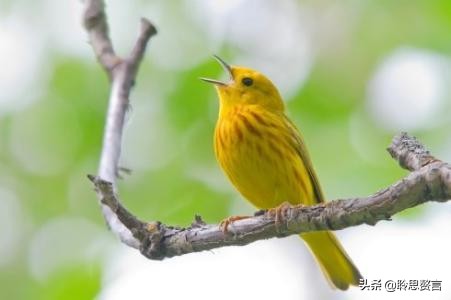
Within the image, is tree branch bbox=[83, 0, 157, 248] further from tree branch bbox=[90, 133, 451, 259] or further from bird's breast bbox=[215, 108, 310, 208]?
bird's breast bbox=[215, 108, 310, 208]

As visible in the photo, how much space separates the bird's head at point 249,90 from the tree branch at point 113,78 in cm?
97

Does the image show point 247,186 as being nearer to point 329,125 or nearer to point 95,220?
point 329,125

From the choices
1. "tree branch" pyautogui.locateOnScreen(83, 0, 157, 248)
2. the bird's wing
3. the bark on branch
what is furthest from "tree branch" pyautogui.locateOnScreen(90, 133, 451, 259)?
the bird's wing

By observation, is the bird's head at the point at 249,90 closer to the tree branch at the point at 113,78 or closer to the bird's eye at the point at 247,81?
the bird's eye at the point at 247,81

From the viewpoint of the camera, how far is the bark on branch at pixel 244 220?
106 inches

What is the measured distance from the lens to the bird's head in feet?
18.5

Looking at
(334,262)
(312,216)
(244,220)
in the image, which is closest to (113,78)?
(244,220)

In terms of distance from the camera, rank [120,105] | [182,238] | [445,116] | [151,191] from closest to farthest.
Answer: [182,238], [120,105], [445,116], [151,191]

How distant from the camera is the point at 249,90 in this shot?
5.72 metres

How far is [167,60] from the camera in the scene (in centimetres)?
744

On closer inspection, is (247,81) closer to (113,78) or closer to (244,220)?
(113,78)

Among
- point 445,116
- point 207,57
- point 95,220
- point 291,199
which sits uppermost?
point 207,57

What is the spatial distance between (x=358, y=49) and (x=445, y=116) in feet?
3.61

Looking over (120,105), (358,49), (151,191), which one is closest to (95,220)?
(151,191)
